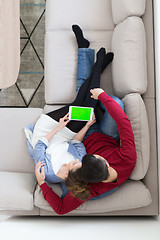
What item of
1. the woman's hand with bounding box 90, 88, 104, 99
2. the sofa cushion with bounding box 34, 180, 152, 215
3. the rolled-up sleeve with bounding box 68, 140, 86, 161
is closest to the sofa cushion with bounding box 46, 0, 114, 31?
the woman's hand with bounding box 90, 88, 104, 99

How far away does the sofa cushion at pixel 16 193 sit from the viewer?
1.56 metres

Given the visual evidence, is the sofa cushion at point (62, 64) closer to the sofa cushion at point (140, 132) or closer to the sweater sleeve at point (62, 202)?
the sofa cushion at point (140, 132)

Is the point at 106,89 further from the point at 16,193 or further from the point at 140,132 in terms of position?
the point at 16,193

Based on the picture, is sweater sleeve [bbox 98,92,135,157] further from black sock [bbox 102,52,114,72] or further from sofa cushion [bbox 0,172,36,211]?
sofa cushion [bbox 0,172,36,211]

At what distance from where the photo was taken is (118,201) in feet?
5.03

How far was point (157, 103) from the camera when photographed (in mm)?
1636

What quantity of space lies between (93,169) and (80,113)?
46 cm

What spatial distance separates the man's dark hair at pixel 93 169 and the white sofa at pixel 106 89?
30 centimetres

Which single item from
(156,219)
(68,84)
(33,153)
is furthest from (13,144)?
(156,219)

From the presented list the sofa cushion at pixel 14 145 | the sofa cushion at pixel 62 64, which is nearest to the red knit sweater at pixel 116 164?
the sofa cushion at pixel 14 145

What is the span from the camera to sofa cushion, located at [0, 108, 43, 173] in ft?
5.75

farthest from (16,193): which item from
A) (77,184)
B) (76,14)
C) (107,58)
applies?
(76,14)

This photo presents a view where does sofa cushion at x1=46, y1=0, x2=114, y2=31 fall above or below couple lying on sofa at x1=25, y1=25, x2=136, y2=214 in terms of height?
above

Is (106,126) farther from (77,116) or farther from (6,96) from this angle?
(6,96)
